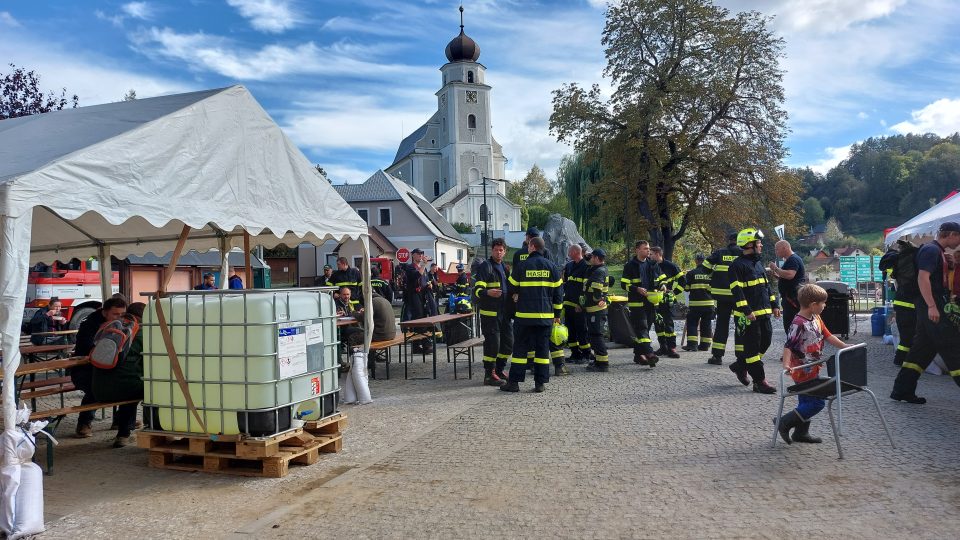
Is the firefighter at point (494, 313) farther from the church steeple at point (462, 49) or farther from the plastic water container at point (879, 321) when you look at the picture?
the church steeple at point (462, 49)

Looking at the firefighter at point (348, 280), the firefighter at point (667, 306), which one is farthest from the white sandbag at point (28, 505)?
the firefighter at point (667, 306)

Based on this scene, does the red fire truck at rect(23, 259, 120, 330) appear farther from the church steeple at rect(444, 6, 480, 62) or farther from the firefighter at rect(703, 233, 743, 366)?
the church steeple at rect(444, 6, 480, 62)

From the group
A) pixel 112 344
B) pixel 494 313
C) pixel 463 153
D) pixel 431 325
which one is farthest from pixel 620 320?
pixel 463 153

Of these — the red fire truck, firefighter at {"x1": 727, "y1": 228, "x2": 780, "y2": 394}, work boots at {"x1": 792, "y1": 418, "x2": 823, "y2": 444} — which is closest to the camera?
work boots at {"x1": 792, "y1": 418, "x2": 823, "y2": 444}

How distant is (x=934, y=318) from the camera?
7.05 m

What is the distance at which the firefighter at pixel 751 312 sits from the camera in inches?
326

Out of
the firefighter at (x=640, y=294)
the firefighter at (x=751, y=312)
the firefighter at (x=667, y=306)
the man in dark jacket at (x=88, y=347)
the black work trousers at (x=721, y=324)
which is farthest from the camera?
the firefighter at (x=667, y=306)

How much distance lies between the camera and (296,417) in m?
5.76

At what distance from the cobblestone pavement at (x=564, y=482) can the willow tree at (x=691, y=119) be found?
22.0m

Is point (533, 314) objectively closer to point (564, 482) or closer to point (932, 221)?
point (564, 482)

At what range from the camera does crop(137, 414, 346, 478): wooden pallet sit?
536 centimetres

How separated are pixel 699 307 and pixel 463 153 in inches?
2929

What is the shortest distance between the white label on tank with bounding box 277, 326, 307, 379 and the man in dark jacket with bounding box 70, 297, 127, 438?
2.14 metres

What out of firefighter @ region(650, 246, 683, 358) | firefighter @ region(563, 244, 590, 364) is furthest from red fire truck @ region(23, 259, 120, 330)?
firefighter @ region(650, 246, 683, 358)
